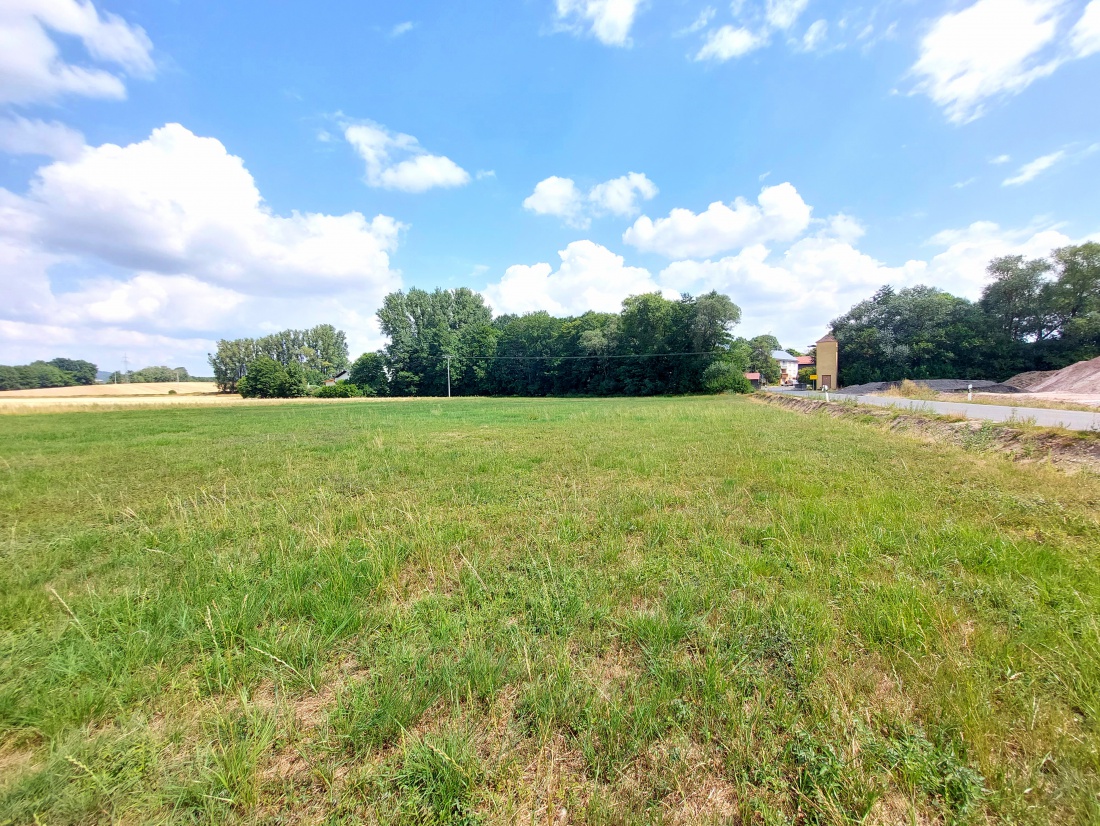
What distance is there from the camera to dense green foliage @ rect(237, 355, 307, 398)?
66.3 meters

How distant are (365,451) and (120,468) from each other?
5.02 m

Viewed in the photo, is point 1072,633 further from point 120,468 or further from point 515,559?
point 120,468

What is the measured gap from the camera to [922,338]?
47625 mm

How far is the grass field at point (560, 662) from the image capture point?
5.90ft

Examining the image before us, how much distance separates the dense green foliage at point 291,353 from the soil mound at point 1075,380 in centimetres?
11228

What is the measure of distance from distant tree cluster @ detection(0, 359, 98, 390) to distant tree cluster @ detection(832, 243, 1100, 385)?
6179 inches

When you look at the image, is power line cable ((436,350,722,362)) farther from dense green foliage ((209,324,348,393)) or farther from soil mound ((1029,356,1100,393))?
dense green foliage ((209,324,348,393))

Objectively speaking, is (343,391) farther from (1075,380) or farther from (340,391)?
(1075,380)

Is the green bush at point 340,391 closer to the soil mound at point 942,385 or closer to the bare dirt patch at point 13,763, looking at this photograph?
the soil mound at point 942,385

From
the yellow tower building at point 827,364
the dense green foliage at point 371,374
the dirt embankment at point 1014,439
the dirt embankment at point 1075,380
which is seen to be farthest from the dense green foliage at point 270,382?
the dirt embankment at point 1075,380

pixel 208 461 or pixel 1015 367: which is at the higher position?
pixel 1015 367

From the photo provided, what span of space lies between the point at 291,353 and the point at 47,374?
55365mm

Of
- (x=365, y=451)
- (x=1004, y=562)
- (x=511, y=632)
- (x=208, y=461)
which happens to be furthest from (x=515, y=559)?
(x=208, y=461)

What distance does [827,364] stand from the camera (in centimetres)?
5141
